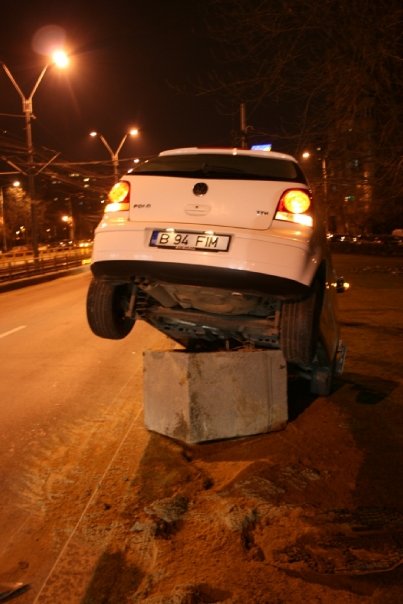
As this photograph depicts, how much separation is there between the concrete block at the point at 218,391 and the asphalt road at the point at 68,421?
0.47 metres

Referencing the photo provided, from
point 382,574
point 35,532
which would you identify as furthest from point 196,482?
point 382,574

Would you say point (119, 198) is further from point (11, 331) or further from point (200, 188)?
point (11, 331)

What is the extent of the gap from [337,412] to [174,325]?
190 cm

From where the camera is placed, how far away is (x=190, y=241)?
15.2 feet

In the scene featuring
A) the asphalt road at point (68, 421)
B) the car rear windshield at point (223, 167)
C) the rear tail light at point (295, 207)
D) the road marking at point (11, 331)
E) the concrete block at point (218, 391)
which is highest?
the car rear windshield at point (223, 167)

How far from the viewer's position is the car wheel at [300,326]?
4.76m

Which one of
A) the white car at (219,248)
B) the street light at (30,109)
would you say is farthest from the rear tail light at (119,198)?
the street light at (30,109)

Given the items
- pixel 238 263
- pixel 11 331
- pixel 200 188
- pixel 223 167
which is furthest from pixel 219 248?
pixel 11 331

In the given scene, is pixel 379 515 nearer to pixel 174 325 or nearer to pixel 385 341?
pixel 174 325

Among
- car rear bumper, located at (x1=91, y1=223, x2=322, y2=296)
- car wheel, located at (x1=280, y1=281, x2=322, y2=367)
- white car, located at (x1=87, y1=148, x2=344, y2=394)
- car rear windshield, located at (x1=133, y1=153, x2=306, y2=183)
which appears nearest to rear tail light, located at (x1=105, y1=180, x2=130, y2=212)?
white car, located at (x1=87, y1=148, x2=344, y2=394)

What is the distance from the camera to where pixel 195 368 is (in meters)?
5.24

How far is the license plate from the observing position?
4570 millimetres

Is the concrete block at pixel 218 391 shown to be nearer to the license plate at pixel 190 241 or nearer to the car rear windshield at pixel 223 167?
the license plate at pixel 190 241

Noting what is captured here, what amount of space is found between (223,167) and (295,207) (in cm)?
67
